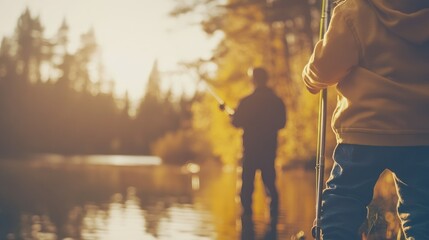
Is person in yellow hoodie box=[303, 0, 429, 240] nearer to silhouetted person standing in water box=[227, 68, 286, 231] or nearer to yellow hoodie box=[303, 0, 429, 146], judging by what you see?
yellow hoodie box=[303, 0, 429, 146]

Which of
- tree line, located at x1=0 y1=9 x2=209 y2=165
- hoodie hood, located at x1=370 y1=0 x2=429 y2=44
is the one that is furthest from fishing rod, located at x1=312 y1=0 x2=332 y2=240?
tree line, located at x1=0 y1=9 x2=209 y2=165

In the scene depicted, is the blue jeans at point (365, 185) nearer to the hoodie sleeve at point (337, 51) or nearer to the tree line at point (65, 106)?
the hoodie sleeve at point (337, 51)

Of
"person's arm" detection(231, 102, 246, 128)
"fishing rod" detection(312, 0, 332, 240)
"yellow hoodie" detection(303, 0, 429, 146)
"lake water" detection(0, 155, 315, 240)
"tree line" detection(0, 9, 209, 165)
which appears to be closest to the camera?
"yellow hoodie" detection(303, 0, 429, 146)

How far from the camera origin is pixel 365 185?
13.6 ft

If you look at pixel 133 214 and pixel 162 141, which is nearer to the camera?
pixel 133 214

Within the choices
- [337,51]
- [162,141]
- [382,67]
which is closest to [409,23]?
[382,67]

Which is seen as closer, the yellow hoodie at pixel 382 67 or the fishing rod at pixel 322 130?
the yellow hoodie at pixel 382 67

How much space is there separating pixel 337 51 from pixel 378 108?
0.37m

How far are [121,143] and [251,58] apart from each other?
5595 centimetres

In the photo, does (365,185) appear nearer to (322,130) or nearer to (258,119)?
(322,130)

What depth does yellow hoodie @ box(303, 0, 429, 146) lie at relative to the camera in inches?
160

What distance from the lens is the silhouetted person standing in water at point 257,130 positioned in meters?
10.2

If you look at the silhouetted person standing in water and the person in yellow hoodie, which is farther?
the silhouetted person standing in water

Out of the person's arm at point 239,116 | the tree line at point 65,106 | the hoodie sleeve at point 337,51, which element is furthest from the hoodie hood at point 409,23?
the tree line at point 65,106
